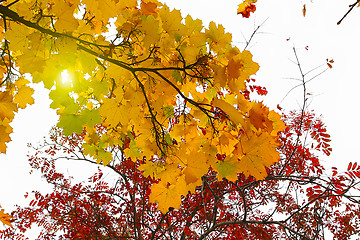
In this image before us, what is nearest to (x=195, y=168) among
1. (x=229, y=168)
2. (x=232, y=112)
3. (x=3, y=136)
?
(x=229, y=168)

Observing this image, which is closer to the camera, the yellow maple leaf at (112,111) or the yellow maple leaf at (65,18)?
the yellow maple leaf at (65,18)

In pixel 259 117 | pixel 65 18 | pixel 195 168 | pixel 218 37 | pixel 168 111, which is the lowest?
pixel 195 168

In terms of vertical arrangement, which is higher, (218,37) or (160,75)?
(218,37)

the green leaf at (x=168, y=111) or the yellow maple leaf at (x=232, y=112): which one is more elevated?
the green leaf at (x=168, y=111)

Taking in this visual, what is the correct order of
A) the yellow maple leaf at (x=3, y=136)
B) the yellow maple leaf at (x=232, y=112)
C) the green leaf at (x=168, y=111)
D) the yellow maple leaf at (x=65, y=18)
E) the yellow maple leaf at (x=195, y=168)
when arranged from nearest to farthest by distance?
the yellow maple leaf at (x=65, y=18), the yellow maple leaf at (x=232, y=112), the yellow maple leaf at (x=195, y=168), the yellow maple leaf at (x=3, y=136), the green leaf at (x=168, y=111)

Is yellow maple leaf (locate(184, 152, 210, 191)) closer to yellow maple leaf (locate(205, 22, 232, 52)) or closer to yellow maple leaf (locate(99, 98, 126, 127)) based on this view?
yellow maple leaf (locate(99, 98, 126, 127))

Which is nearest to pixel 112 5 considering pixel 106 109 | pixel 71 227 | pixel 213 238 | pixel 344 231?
pixel 106 109

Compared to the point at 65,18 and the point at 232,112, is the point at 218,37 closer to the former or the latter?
the point at 232,112

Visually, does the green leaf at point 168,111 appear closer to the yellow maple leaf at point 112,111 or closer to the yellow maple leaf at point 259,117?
the yellow maple leaf at point 112,111

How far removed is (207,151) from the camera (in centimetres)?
133

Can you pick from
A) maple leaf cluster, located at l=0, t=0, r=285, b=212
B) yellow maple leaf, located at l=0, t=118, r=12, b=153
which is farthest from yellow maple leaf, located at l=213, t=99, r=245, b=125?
yellow maple leaf, located at l=0, t=118, r=12, b=153

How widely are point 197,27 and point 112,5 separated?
0.47m

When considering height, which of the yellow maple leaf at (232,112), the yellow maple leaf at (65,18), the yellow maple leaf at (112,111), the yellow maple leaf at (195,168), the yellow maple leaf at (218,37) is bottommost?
the yellow maple leaf at (195,168)

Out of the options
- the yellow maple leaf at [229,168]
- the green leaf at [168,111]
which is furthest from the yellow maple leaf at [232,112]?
the green leaf at [168,111]
